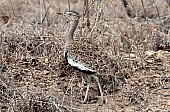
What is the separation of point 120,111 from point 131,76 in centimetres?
76

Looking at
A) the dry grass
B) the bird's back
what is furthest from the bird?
the dry grass

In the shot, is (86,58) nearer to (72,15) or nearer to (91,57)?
(91,57)

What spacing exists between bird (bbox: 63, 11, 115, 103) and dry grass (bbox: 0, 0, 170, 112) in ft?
0.38

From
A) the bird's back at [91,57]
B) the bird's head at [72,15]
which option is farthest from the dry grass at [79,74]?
the bird's head at [72,15]

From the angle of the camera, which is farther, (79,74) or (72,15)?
(79,74)

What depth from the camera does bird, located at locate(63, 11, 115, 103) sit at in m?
4.18

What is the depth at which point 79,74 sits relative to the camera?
15.5 ft

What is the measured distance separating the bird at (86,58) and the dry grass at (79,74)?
0.12 m

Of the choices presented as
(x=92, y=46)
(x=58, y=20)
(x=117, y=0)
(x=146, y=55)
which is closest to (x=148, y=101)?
(x=92, y=46)

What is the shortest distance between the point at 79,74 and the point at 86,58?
1.73 ft

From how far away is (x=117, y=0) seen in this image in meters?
8.25

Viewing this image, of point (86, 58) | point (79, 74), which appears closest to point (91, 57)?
point (86, 58)

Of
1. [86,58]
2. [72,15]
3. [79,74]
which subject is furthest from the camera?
[79,74]

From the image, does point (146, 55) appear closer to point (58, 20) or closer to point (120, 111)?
point (120, 111)
